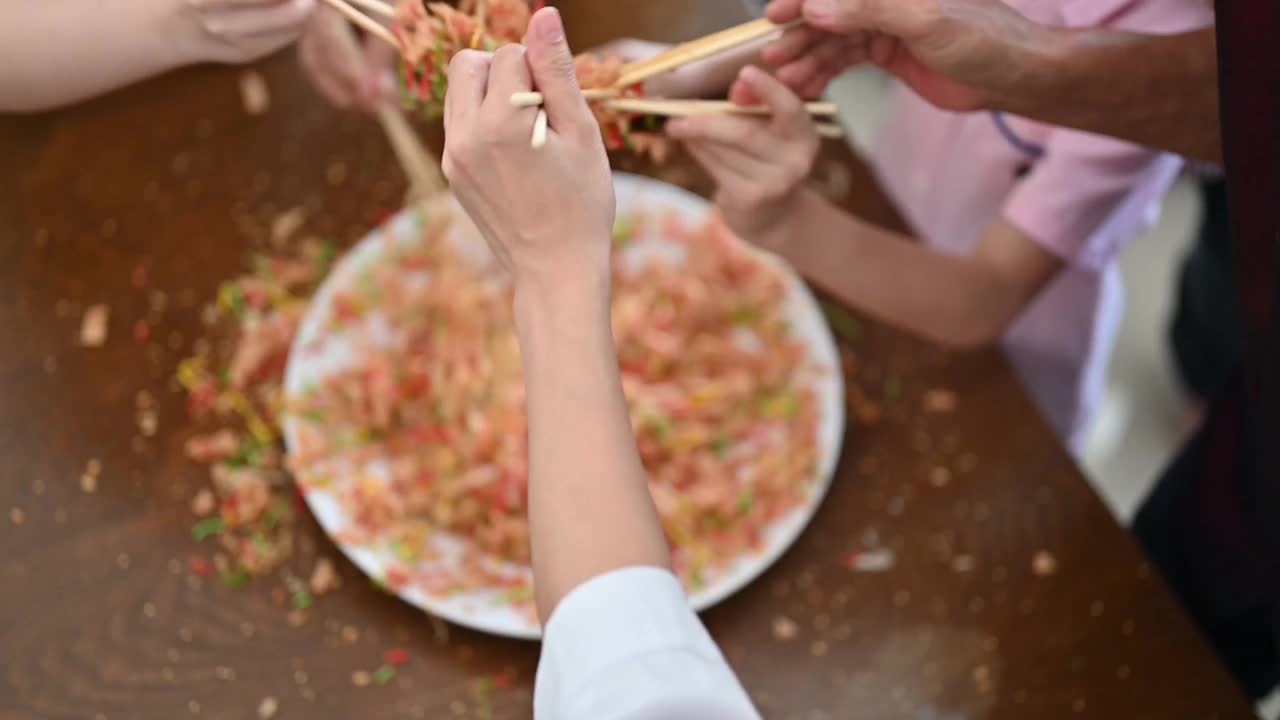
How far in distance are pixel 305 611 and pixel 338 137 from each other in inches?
19.6

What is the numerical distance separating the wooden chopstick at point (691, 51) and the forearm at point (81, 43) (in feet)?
0.98

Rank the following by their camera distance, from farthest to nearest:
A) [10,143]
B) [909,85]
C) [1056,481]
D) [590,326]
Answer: [10,143] → [1056,481] → [909,85] → [590,326]

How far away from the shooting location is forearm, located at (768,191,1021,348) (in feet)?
3.15

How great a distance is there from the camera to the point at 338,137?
1125mm

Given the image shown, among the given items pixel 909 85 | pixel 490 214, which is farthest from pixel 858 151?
pixel 490 214

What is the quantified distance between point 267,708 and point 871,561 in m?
0.47

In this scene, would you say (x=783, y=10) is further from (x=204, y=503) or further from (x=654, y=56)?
(x=204, y=503)

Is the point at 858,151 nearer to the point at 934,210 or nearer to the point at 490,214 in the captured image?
the point at 934,210

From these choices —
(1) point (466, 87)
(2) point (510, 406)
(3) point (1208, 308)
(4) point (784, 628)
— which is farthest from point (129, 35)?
(3) point (1208, 308)

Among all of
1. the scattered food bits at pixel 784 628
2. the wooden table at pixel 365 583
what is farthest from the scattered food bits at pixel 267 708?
the scattered food bits at pixel 784 628

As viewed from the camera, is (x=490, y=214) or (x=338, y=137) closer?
(x=490, y=214)

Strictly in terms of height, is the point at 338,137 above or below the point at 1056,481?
above

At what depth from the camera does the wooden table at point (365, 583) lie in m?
0.81

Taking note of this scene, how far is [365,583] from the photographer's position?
87 cm
